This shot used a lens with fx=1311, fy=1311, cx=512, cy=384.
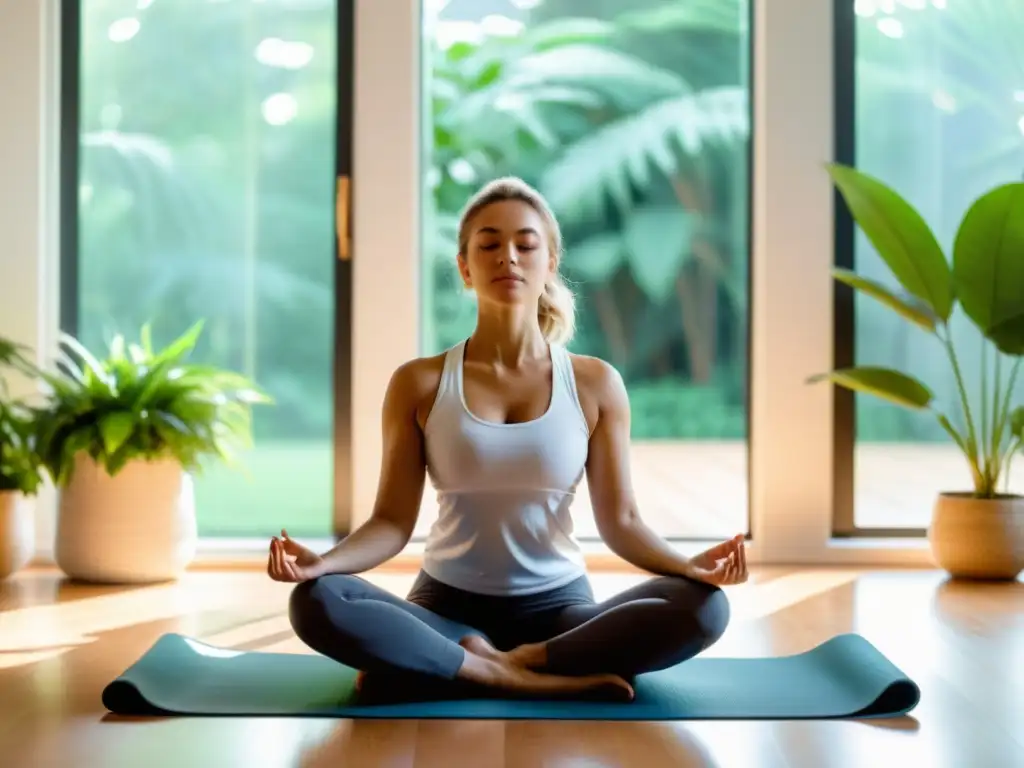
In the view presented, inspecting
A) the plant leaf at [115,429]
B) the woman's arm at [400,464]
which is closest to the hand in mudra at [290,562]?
the woman's arm at [400,464]

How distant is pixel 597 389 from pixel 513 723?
650 millimetres

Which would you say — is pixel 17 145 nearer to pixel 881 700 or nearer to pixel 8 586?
pixel 8 586

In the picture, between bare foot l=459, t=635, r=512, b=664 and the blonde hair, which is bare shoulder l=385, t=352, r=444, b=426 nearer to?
the blonde hair

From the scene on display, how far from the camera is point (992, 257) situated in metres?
3.43

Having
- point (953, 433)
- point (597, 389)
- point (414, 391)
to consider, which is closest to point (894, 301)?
point (953, 433)

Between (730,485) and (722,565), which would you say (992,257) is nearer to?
(730,485)

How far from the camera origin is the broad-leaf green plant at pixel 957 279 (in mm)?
3416

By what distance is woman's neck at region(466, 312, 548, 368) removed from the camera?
2.37 m

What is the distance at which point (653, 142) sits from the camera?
4.03 meters

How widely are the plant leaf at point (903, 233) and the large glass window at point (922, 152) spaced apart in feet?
1.50

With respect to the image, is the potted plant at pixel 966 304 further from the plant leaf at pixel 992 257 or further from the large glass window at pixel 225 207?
the large glass window at pixel 225 207

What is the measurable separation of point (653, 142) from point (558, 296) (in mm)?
1668

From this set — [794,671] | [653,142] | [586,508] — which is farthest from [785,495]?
[794,671]

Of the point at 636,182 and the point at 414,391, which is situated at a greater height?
the point at 636,182
